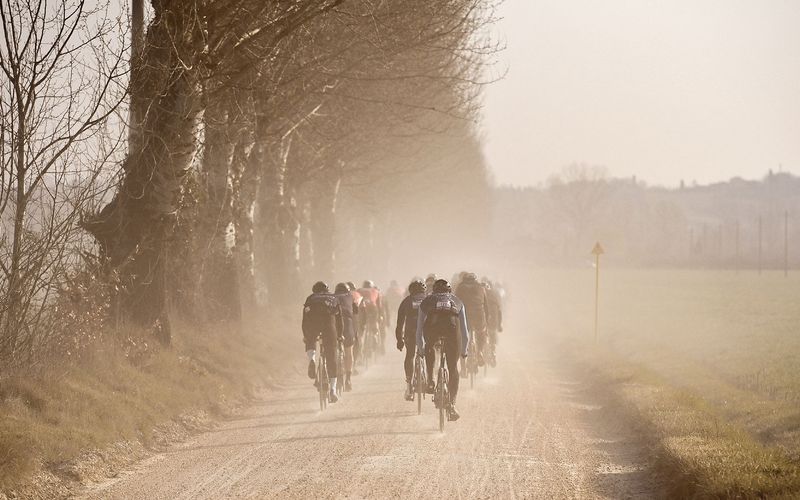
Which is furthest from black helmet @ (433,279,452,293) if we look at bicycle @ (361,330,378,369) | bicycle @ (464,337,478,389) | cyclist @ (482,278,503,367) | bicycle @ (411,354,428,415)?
bicycle @ (361,330,378,369)

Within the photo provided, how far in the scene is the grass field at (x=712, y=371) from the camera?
33.1ft

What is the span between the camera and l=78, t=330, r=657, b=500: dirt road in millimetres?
9414

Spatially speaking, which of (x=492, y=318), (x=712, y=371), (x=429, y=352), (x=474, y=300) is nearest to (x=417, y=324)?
(x=429, y=352)

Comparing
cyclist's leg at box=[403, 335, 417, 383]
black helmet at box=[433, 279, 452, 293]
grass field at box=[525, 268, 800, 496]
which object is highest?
black helmet at box=[433, 279, 452, 293]

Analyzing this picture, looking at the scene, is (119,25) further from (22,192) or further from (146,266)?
(146,266)

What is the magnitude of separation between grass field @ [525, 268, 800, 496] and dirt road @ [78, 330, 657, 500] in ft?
2.59

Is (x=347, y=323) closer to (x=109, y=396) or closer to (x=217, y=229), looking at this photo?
(x=217, y=229)

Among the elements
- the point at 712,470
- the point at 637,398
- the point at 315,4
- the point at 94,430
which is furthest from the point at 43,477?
the point at 637,398

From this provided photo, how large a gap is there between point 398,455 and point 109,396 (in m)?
3.90

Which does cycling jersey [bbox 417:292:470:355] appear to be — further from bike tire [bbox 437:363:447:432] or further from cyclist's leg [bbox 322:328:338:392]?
cyclist's leg [bbox 322:328:338:392]

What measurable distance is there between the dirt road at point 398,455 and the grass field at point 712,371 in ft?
2.59

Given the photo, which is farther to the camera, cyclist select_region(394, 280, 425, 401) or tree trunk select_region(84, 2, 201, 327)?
cyclist select_region(394, 280, 425, 401)

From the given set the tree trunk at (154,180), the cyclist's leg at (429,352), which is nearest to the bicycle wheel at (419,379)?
the cyclist's leg at (429,352)

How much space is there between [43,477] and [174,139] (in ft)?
24.0
